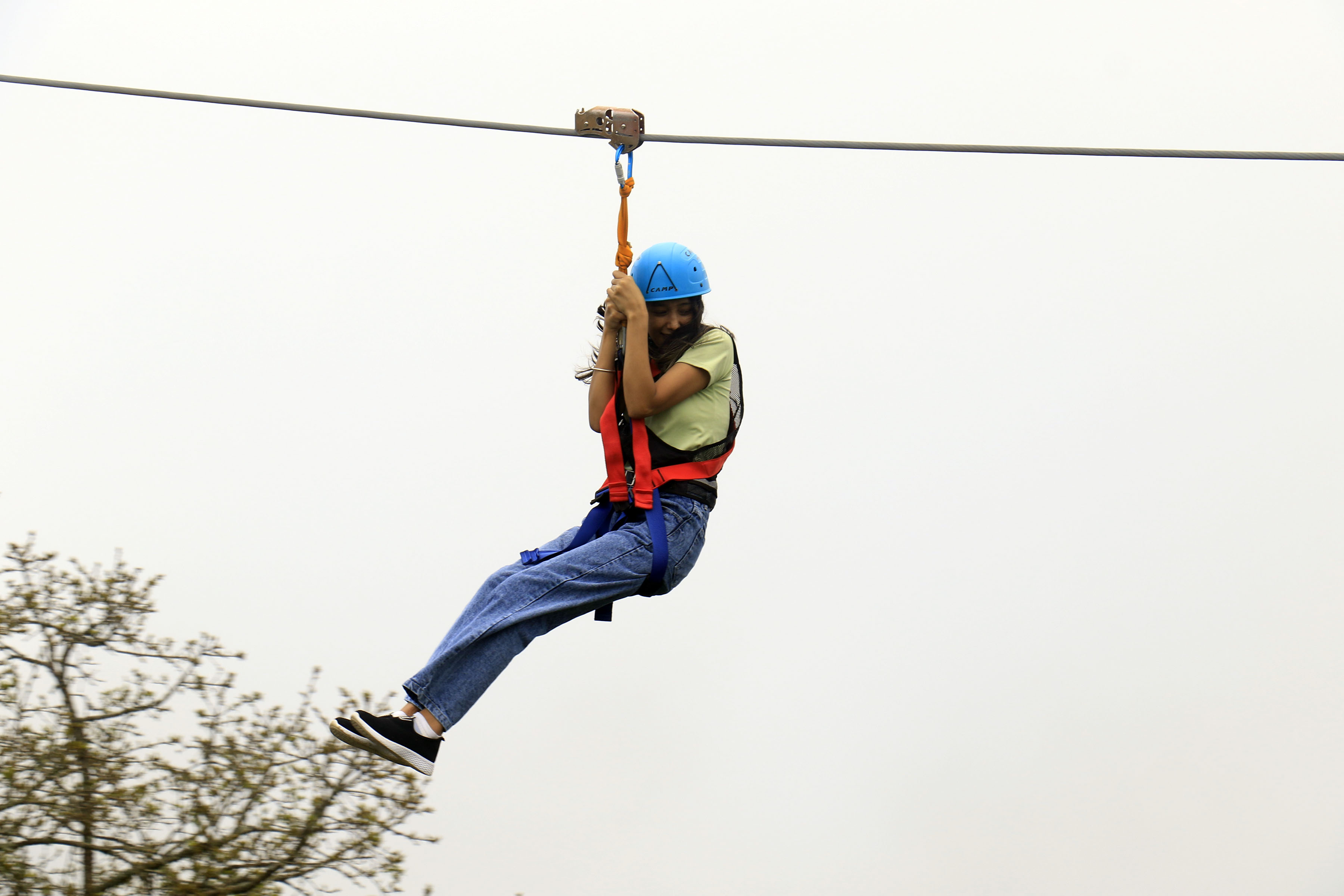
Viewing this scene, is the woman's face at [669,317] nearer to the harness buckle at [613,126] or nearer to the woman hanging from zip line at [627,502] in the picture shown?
the woman hanging from zip line at [627,502]

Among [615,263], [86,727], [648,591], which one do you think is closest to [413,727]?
[648,591]

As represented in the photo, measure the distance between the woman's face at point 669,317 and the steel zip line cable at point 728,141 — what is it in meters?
0.53

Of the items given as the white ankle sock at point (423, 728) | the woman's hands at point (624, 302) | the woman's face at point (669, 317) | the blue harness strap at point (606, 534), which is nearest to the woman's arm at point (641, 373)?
the woman's hands at point (624, 302)

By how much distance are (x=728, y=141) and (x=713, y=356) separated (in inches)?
27.7

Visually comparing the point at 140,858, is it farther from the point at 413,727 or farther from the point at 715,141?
the point at 715,141

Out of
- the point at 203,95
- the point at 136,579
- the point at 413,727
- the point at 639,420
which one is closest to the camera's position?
the point at 413,727

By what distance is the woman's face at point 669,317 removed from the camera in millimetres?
4082

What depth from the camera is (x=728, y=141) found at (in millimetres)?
4113

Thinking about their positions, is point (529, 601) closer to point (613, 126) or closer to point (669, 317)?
point (669, 317)

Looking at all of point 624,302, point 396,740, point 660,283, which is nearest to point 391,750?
point 396,740

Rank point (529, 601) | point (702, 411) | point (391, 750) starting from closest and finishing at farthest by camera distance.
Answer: point (391, 750) < point (529, 601) < point (702, 411)

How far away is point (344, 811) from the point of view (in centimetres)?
656

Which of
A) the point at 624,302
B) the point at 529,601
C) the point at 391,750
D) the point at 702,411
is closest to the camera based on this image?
the point at 391,750

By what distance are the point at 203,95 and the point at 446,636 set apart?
2.09m
